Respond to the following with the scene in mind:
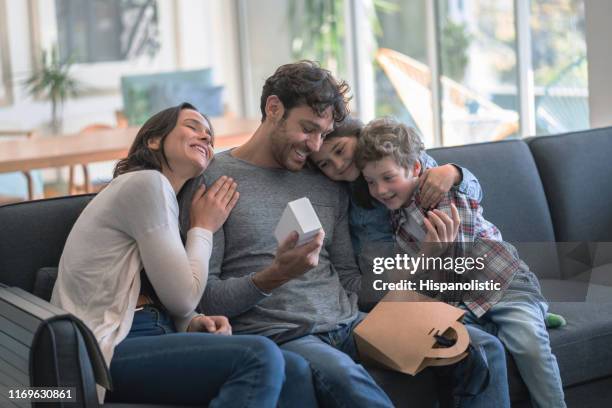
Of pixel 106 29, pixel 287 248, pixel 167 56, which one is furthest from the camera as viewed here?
pixel 167 56

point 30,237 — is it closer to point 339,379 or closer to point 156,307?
point 156,307

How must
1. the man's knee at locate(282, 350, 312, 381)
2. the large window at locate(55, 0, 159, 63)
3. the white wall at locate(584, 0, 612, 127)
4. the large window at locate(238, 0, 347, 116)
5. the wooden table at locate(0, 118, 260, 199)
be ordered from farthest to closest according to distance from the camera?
the large window at locate(55, 0, 159, 63) < the large window at locate(238, 0, 347, 116) < the wooden table at locate(0, 118, 260, 199) < the white wall at locate(584, 0, 612, 127) < the man's knee at locate(282, 350, 312, 381)

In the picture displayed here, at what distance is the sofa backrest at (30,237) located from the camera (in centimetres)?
231

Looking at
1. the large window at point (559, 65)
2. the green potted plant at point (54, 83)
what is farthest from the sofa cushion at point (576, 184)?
the green potted plant at point (54, 83)

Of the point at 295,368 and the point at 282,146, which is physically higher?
the point at 282,146

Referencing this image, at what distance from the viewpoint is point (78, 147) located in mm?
4812

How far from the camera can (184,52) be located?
7.87m

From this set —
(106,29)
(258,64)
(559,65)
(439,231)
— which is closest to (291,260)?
(439,231)

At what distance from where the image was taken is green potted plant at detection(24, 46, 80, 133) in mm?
7133

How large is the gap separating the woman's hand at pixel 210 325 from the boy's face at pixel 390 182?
20.6 inches

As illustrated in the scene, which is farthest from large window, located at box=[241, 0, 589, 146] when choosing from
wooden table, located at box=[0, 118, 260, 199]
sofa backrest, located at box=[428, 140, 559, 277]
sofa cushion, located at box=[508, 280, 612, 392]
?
sofa cushion, located at box=[508, 280, 612, 392]

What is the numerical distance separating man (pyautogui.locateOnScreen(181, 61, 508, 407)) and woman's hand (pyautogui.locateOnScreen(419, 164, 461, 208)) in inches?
8.8

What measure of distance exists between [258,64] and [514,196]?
535cm

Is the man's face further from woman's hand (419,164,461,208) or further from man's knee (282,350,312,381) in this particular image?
man's knee (282,350,312,381)
